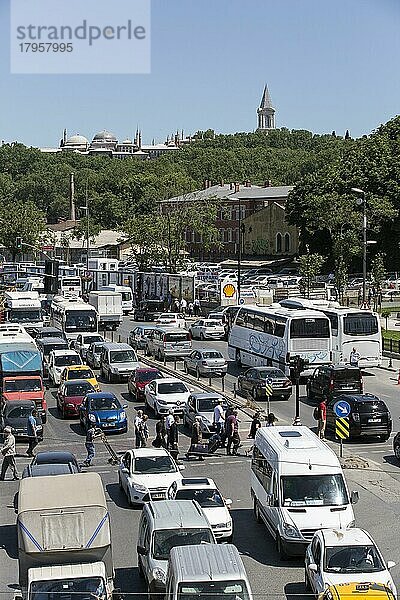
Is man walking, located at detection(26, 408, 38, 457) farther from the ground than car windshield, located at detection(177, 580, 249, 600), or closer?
closer

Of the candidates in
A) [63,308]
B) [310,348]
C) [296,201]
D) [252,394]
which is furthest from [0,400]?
[296,201]

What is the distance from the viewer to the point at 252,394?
37219 millimetres

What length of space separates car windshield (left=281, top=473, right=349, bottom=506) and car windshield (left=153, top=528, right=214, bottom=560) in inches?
106

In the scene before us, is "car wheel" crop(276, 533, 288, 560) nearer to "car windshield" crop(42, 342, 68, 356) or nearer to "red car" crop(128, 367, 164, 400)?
"red car" crop(128, 367, 164, 400)

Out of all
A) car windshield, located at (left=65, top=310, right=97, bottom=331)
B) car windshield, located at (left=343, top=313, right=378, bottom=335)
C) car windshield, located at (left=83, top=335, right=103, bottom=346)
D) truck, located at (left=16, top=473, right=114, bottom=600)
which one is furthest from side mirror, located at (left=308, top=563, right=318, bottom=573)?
car windshield, located at (left=65, top=310, right=97, bottom=331)

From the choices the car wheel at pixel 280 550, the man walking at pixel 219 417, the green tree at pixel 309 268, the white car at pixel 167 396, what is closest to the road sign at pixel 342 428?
the man walking at pixel 219 417

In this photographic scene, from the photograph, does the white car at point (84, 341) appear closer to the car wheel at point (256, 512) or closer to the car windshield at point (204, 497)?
the car wheel at point (256, 512)

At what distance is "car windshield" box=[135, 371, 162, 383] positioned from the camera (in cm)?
3791

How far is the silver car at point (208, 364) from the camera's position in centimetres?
4253

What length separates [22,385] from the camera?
3381cm

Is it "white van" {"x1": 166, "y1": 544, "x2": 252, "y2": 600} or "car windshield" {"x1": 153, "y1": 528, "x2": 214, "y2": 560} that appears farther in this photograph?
"car windshield" {"x1": 153, "y1": 528, "x2": 214, "y2": 560}

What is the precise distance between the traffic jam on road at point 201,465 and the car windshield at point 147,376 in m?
0.13

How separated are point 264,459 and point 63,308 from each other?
123 ft

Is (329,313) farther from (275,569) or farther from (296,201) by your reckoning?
(296,201)
